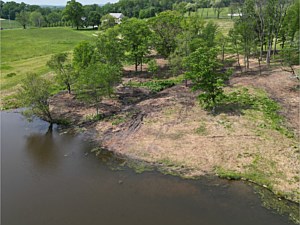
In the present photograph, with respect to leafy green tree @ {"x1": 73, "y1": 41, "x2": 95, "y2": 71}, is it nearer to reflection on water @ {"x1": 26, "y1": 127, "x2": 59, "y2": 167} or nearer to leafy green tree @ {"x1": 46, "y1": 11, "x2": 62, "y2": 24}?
reflection on water @ {"x1": 26, "y1": 127, "x2": 59, "y2": 167}

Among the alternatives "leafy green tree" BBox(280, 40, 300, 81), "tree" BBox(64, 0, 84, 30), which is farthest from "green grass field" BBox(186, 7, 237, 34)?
"tree" BBox(64, 0, 84, 30)

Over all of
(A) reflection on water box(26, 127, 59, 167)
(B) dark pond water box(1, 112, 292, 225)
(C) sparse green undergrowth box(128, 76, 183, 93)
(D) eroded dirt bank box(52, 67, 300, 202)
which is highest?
(C) sparse green undergrowth box(128, 76, 183, 93)

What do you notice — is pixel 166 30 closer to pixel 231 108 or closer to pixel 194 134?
pixel 231 108

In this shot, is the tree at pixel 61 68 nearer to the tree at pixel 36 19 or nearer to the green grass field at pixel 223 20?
the green grass field at pixel 223 20

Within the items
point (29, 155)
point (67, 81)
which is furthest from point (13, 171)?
point (67, 81)

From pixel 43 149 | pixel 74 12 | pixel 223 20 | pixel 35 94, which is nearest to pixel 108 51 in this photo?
pixel 35 94

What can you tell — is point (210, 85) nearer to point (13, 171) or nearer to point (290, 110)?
point (290, 110)
